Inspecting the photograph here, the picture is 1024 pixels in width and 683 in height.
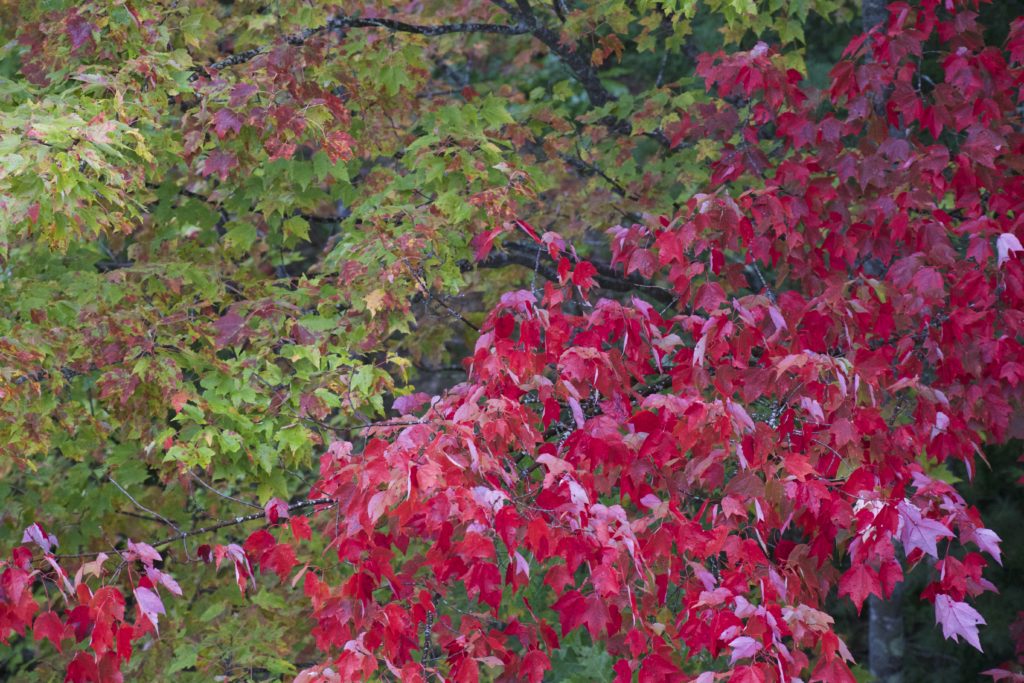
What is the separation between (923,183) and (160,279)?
3.90 meters

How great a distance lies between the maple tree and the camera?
3.59m

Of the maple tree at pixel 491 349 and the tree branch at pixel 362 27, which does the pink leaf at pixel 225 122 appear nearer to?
the maple tree at pixel 491 349

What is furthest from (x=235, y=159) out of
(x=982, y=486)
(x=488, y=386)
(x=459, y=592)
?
→ (x=982, y=486)

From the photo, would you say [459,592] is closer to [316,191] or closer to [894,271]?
[316,191]

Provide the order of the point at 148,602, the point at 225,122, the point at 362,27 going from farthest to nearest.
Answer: the point at 362,27 → the point at 225,122 → the point at 148,602

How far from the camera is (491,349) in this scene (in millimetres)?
3928

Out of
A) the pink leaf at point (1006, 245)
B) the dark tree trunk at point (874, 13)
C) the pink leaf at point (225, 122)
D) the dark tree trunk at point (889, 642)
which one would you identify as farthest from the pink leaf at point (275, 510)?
the dark tree trunk at point (889, 642)

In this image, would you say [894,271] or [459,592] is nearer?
[894,271]

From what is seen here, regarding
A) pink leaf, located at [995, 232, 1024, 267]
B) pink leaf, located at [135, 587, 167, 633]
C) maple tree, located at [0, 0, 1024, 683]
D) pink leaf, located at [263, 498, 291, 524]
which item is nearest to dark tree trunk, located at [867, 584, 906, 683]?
maple tree, located at [0, 0, 1024, 683]

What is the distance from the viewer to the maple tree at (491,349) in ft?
11.8

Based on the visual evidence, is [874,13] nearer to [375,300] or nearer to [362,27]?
[362,27]

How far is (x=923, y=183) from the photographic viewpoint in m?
5.07

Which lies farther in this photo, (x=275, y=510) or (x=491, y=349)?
(x=275, y=510)

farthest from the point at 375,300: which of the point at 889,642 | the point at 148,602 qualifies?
the point at 889,642
